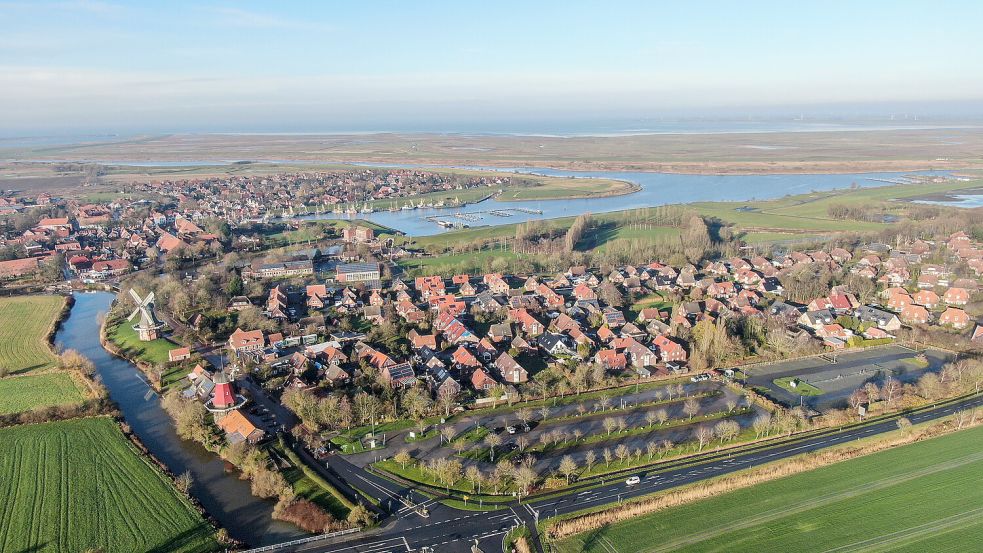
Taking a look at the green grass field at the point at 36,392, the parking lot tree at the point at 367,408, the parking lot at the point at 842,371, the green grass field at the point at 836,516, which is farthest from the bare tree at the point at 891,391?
the green grass field at the point at 36,392

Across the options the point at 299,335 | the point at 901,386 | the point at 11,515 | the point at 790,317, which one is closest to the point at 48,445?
the point at 11,515

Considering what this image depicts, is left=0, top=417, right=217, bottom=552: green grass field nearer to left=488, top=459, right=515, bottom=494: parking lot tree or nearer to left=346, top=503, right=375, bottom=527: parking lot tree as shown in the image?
left=346, top=503, right=375, bottom=527: parking lot tree

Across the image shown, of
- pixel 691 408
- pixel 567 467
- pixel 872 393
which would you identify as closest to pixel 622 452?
pixel 567 467

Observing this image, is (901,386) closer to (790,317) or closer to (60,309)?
(790,317)

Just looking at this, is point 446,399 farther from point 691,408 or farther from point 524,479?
point 691,408

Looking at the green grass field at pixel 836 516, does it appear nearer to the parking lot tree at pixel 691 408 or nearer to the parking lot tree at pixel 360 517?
the parking lot tree at pixel 691 408

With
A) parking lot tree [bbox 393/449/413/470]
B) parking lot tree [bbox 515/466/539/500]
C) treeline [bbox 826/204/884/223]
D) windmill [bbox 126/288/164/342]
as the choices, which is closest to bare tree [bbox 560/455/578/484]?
parking lot tree [bbox 515/466/539/500]
